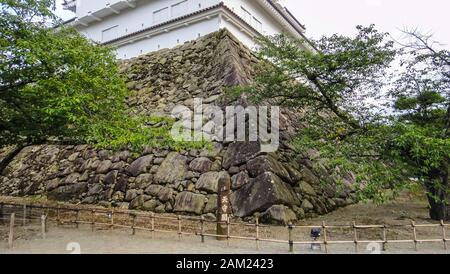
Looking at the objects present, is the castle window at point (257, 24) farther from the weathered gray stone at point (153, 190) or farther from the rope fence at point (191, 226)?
the rope fence at point (191, 226)

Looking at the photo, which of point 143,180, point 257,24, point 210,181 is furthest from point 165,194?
point 257,24

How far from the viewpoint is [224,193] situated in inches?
Result: 303

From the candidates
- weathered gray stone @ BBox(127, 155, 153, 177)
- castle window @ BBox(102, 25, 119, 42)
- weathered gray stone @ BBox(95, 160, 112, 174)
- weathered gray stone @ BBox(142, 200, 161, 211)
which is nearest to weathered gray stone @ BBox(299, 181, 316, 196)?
weathered gray stone @ BBox(142, 200, 161, 211)

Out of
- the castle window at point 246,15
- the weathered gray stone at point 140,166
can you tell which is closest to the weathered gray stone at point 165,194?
the weathered gray stone at point 140,166

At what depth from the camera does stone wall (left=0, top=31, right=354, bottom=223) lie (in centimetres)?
925

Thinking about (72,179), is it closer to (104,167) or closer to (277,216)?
(104,167)

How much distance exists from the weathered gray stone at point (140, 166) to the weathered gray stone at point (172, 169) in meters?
0.57

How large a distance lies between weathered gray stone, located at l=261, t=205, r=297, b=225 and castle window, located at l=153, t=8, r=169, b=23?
11.1m

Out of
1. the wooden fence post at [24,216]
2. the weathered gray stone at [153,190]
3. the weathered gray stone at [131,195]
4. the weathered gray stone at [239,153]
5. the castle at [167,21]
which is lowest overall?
the wooden fence post at [24,216]

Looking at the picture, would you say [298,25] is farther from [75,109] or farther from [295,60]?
[75,109]

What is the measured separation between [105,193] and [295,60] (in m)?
7.87

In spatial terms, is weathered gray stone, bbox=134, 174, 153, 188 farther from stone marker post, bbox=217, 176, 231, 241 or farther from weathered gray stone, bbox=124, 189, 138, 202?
stone marker post, bbox=217, 176, 231, 241

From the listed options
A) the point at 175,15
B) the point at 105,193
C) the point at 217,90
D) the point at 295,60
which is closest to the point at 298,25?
the point at 175,15

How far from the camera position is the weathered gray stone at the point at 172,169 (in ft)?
34.2
